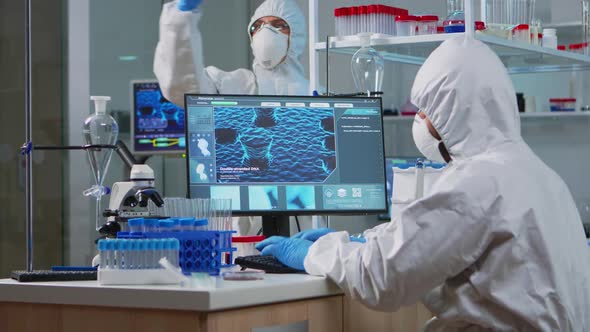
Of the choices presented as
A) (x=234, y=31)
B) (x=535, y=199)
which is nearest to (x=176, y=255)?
(x=535, y=199)

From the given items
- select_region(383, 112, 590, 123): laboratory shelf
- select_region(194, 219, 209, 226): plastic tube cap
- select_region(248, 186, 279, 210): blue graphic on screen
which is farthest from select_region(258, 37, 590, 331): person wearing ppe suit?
select_region(383, 112, 590, 123): laboratory shelf

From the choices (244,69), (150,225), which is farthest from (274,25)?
(150,225)

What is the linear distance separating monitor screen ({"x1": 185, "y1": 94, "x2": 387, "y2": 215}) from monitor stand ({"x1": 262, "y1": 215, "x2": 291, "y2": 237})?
0.07 m

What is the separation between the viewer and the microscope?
223 centimetres

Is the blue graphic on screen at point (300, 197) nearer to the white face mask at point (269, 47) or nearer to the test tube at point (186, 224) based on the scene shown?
the test tube at point (186, 224)

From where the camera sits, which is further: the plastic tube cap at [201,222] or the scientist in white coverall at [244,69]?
the scientist in white coverall at [244,69]

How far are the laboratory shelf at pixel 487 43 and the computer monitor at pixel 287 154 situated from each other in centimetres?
53

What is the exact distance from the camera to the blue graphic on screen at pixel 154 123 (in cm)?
554

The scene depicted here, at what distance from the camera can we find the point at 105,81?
5609 millimetres

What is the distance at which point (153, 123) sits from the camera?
556 centimetres

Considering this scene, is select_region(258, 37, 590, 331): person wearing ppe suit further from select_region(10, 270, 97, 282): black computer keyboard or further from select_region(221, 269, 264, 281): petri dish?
select_region(10, 270, 97, 282): black computer keyboard

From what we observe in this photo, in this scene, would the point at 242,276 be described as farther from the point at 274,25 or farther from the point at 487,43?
the point at 274,25

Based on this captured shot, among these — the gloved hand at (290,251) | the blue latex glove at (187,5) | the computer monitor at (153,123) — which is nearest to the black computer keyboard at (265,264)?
the gloved hand at (290,251)

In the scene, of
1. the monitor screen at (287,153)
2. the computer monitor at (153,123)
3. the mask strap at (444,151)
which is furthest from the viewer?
the computer monitor at (153,123)
